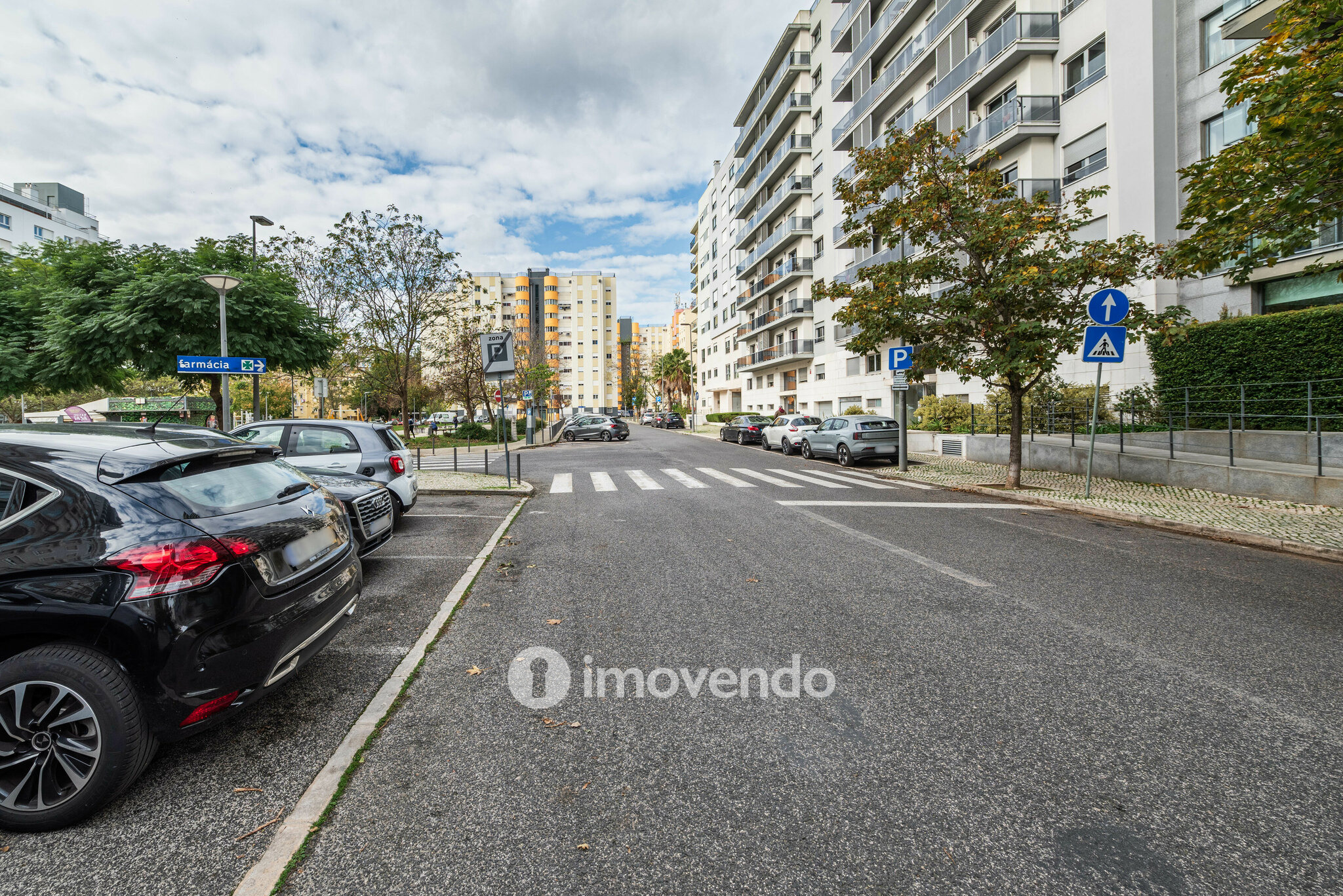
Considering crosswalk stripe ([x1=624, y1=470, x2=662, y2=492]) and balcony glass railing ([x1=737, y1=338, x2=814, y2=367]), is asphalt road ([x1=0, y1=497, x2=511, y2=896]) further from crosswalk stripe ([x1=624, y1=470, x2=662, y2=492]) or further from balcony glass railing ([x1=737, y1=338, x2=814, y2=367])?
balcony glass railing ([x1=737, y1=338, x2=814, y2=367])

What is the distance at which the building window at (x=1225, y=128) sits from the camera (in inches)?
691

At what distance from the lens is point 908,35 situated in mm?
30953

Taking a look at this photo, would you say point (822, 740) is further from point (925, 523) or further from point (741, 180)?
point (741, 180)

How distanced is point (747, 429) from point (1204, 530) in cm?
2343

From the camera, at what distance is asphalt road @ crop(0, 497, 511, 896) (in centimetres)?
206

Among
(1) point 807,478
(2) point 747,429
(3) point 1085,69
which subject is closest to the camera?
(1) point 807,478

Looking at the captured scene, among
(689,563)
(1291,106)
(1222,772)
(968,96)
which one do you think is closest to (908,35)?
(968,96)

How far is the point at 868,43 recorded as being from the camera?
110 feet

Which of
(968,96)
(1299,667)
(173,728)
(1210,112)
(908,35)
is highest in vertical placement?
(908,35)

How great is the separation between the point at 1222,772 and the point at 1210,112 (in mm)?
23742

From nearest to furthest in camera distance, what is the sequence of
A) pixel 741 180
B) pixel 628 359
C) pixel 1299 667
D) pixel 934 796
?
pixel 934 796, pixel 1299 667, pixel 741 180, pixel 628 359

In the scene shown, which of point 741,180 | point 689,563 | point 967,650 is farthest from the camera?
point 741,180

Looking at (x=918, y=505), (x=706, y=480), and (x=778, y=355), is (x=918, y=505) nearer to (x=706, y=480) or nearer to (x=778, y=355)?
(x=706, y=480)

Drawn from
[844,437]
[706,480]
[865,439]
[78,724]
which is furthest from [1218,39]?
[78,724]
